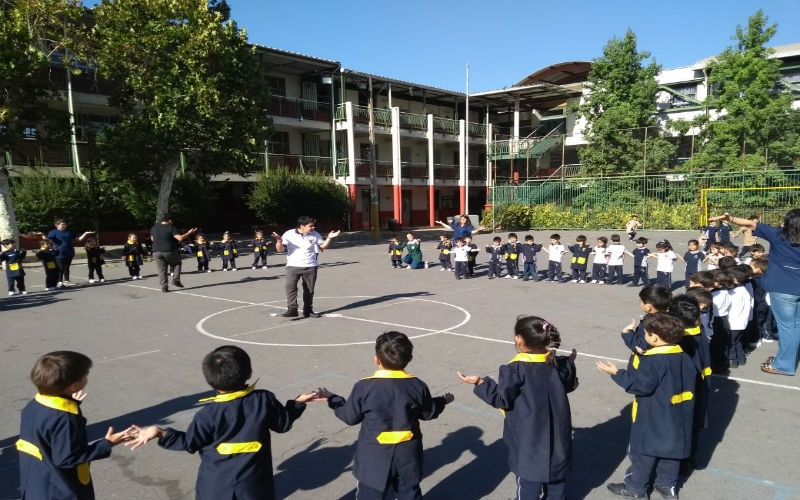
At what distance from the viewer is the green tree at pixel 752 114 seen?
30000 mm

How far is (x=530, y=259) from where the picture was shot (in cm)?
1497

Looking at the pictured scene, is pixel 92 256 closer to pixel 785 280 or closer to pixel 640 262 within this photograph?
pixel 640 262

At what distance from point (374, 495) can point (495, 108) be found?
1845 inches

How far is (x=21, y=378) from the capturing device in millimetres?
6684

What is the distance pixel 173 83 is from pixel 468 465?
19.9 meters

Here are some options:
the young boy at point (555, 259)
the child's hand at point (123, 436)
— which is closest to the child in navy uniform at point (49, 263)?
the young boy at point (555, 259)

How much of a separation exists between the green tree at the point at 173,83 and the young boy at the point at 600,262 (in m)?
14.3

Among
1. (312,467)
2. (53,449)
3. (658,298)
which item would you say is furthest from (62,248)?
(658,298)

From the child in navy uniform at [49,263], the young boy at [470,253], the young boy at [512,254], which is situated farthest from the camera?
the young boy at [470,253]

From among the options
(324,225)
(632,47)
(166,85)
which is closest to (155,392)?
(166,85)

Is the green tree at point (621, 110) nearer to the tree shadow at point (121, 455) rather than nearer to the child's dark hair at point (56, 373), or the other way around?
the tree shadow at point (121, 455)

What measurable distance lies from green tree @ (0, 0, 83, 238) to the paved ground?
7686 millimetres

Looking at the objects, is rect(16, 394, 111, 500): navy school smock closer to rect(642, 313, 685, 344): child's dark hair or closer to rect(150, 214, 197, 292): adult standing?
rect(642, 313, 685, 344): child's dark hair

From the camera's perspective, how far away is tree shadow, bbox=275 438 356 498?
13.3 ft
